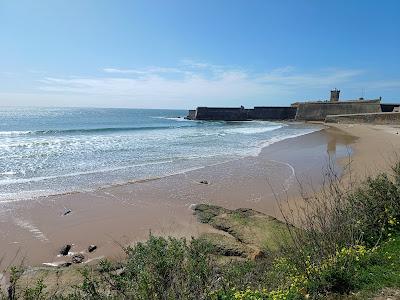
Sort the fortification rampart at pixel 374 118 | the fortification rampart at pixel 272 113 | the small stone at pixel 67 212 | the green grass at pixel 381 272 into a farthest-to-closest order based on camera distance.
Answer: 1. the fortification rampart at pixel 272 113
2. the fortification rampart at pixel 374 118
3. the small stone at pixel 67 212
4. the green grass at pixel 381 272

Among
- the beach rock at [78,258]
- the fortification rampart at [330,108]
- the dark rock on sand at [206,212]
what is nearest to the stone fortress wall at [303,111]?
the fortification rampart at [330,108]

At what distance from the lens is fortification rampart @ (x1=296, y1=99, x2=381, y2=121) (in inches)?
2179

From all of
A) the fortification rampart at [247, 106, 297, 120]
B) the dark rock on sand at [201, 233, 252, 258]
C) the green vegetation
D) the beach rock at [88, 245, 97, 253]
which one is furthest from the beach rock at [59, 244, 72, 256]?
the fortification rampart at [247, 106, 297, 120]

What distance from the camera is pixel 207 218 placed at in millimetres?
8688

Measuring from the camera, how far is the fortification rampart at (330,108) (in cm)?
5534

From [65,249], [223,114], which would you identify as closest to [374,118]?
[223,114]

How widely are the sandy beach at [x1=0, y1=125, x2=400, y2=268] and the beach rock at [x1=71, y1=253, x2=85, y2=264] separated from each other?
8.2 inches

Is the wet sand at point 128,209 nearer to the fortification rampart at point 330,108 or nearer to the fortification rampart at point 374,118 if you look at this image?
the fortification rampart at point 374,118

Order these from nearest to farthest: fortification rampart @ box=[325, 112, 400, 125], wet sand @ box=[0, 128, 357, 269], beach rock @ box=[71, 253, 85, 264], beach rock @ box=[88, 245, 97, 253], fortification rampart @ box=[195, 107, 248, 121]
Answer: beach rock @ box=[71, 253, 85, 264] → beach rock @ box=[88, 245, 97, 253] → wet sand @ box=[0, 128, 357, 269] → fortification rampart @ box=[325, 112, 400, 125] → fortification rampart @ box=[195, 107, 248, 121]

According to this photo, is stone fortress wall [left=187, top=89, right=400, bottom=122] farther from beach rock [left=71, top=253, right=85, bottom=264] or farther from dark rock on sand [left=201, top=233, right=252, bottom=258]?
beach rock [left=71, top=253, right=85, bottom=264]

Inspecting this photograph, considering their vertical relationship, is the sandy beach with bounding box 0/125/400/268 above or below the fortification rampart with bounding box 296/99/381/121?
below

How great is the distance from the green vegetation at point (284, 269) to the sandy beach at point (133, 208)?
149 centimetres

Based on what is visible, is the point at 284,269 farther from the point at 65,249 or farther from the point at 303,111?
the point at 303,111

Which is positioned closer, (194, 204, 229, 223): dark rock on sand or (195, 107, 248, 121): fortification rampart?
(194, 204, 229, 223): dark rock on sand
